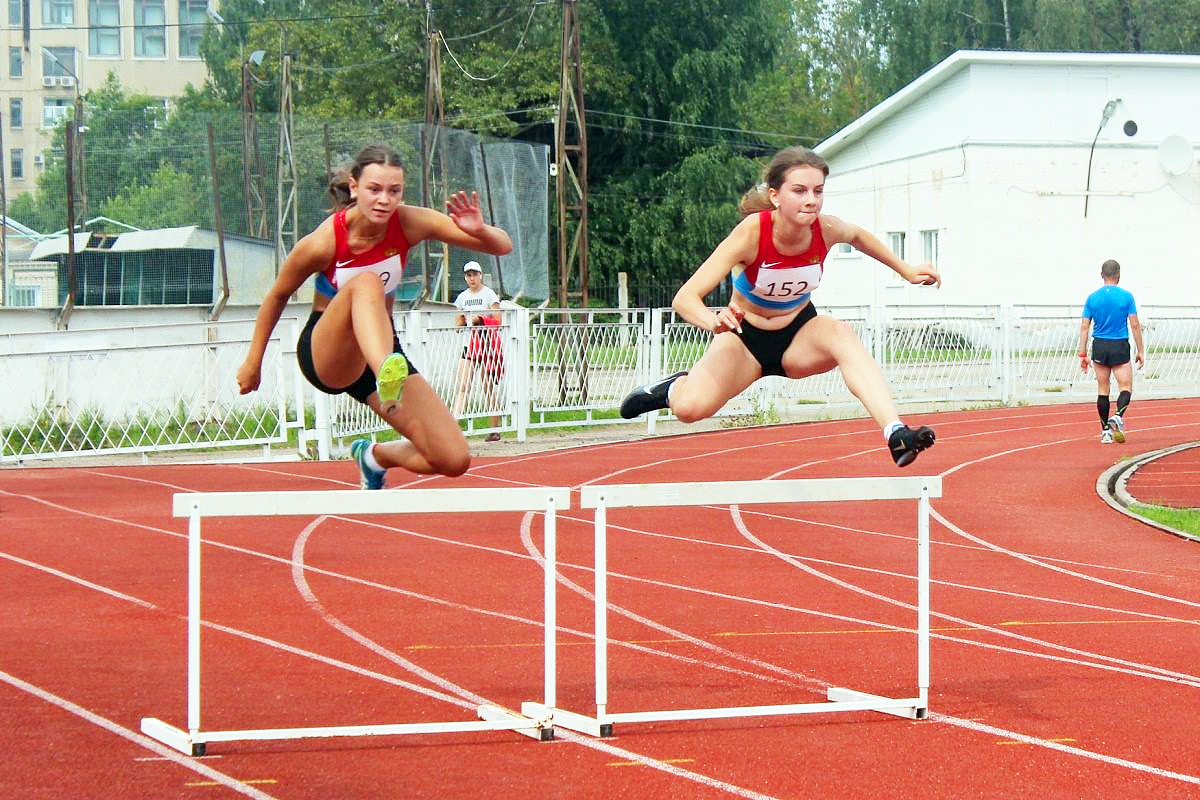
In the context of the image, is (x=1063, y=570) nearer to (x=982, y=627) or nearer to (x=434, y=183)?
(x=982, y=627)

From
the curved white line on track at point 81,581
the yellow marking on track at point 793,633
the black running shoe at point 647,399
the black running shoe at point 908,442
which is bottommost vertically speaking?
the yellow marking on track at point 793,633

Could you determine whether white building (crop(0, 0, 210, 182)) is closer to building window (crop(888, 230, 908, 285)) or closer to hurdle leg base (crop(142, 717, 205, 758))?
building window (crop(888, 230, 908, 285))

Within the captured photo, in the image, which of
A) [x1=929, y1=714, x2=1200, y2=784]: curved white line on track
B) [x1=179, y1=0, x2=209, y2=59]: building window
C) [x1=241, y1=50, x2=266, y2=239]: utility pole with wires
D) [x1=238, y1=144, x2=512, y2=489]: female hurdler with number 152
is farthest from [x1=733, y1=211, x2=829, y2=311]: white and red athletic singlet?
[x1=179, y1=0, x2=209, y2=59]: building window

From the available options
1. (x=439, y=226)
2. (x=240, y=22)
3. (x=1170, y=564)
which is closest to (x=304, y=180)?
(x=1170, y=564)

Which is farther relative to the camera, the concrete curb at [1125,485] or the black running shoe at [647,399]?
the concrete curb at [1125,485]

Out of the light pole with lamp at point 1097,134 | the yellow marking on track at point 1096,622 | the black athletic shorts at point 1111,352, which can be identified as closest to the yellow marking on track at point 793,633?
the yellow marking on track at point 1096,622

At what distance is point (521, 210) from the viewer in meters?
22.1

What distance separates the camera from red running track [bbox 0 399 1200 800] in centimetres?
509

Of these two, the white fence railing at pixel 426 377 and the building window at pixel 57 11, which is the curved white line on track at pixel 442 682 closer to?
the white fence railing at pixel 426 377

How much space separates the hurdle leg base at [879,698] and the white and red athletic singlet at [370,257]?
2.38 m

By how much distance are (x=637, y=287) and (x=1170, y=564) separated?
33.3m

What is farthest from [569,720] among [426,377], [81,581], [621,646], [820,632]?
[426,377]

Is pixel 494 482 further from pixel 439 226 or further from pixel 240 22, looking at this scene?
pixel 240 22

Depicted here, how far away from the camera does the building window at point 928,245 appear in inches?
1299
